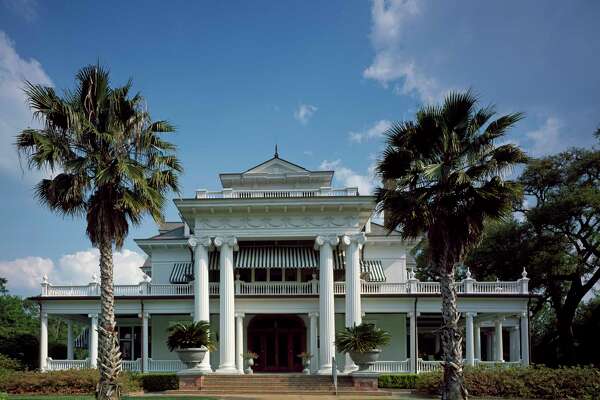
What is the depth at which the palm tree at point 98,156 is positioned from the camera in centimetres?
1969

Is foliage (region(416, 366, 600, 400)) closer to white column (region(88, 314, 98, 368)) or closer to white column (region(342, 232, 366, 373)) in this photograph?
white column (region(342, 232, 366, 373))

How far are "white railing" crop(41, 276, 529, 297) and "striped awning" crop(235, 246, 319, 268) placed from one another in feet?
3.91

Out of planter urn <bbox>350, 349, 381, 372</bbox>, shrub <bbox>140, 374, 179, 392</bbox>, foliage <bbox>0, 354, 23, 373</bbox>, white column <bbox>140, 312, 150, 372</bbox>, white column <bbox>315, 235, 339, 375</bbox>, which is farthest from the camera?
white column <bbox>140, 312, 150, 372</bbox>

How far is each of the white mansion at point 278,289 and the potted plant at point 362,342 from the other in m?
3.89

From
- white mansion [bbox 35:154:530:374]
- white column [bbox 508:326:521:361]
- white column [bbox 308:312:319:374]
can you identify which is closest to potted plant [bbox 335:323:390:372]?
white mansion [bbox 35:154:530:374]

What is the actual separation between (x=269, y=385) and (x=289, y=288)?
717cm

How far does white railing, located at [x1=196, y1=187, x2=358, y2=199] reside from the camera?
1331 inches

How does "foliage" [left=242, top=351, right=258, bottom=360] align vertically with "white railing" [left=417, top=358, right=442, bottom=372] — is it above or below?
above

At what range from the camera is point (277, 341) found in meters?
37.2

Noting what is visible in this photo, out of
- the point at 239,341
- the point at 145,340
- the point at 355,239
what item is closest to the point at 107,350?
the point at 239,341

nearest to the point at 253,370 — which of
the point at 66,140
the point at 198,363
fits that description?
the point at 198,363

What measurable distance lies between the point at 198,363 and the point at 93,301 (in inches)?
387

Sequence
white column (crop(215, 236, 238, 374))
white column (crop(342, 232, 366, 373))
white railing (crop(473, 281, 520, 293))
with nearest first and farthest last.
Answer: white column (crop(215, 236, 238, 374)) < white column (crop(342, 232, 366, 373)) < white railing (crop(473, 281, 520, 293))

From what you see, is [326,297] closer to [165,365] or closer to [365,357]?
[365,357]
